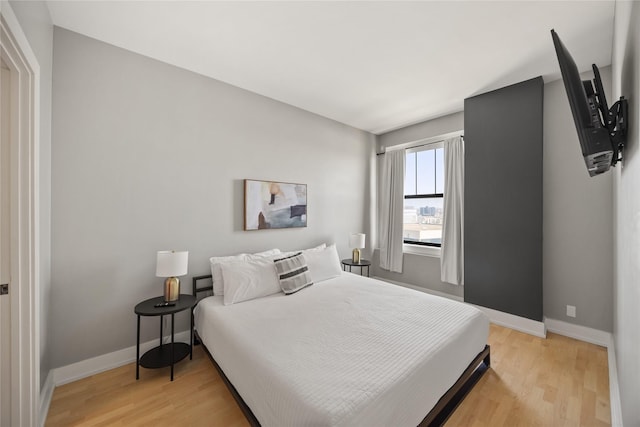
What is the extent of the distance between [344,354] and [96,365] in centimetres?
215

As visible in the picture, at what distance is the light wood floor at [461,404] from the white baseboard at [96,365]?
0.06 meters

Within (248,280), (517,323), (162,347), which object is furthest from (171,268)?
(517,323)

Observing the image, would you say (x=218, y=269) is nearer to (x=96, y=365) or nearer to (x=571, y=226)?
(x=96, y=365)

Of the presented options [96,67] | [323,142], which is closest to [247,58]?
[96,67]

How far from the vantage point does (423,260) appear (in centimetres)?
405

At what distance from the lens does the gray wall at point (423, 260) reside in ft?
12.2

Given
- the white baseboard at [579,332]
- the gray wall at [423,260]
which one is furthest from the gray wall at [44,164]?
the white baseboard at [579,332]

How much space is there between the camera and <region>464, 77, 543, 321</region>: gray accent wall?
2.76 meters

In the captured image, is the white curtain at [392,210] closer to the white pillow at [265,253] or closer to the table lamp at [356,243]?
the table lamp at [356,243]

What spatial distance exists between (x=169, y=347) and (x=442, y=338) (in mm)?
2342

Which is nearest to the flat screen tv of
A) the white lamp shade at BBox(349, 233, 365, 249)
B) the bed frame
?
the bed frame

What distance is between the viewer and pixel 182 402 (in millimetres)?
1808

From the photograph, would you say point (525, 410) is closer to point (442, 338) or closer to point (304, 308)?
point (442, 338)

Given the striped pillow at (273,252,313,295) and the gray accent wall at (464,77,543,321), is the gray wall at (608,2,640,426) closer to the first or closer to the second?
the gray accent wall at (464,77,543,321)
